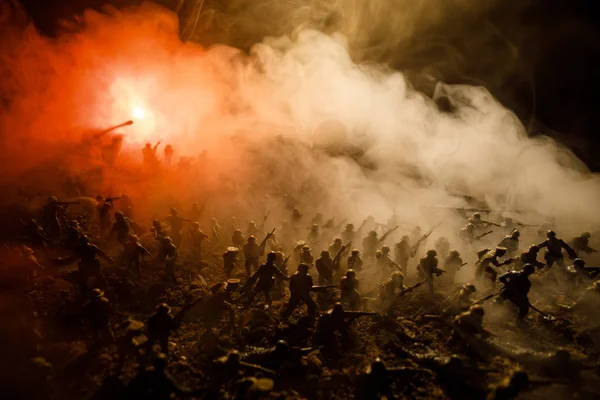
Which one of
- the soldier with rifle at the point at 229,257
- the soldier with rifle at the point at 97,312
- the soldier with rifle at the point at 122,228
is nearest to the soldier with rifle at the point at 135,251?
the soldier with rifle at the point at 122,228

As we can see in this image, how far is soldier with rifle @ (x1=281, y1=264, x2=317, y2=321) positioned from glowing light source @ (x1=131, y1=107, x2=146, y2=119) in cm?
1294

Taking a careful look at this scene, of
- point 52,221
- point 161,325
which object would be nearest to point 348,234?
point 161,325

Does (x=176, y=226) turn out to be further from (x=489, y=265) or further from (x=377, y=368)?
(x=489, y=265)

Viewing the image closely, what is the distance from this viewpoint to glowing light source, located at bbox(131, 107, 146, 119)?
16.5m

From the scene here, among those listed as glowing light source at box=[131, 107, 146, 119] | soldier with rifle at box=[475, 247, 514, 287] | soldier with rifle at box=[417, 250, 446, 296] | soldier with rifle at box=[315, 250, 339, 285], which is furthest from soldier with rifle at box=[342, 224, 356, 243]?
glowing light source at box=[131, 107, 146, 119]

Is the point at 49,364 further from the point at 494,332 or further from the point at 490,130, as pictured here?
the point at 490,130

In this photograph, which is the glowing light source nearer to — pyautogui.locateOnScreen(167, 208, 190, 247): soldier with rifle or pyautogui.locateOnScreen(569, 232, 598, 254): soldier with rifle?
pyautogui.locateOnScreen(167, 208, 190, 247): soldier with rifle

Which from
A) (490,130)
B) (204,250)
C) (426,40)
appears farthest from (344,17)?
(204,250)

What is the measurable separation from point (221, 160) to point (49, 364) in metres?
11.1

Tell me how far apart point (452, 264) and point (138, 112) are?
15.3m

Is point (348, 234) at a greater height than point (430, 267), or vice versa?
point (430, 267)

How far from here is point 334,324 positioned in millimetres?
7129

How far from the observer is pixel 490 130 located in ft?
57.9

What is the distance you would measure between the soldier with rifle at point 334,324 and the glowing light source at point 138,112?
553 inches
